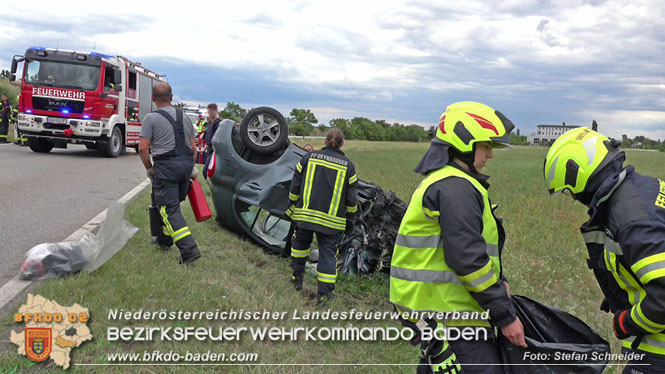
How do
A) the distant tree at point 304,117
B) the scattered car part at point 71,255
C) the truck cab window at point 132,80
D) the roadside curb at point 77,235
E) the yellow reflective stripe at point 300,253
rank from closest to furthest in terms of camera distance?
the roadside curb at point 77,235 < the scattered car part at point 71,255 < the yellow reflective stripe at point 300,253 < the truck cab window at point 132,80 < the distant tree at point 304,117

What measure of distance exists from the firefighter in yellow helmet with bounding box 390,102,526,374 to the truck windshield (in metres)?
15.4

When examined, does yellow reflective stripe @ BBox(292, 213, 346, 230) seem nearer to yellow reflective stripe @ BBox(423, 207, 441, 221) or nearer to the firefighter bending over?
the firefighter bending over

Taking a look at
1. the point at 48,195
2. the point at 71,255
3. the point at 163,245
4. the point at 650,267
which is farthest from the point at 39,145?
the point at 650,267

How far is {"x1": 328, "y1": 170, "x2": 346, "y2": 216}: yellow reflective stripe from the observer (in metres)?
4.69

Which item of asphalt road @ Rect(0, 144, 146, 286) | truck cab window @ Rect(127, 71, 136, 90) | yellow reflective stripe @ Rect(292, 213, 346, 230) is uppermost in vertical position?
truck cab window @ Rect(127, 71, 136, 90)

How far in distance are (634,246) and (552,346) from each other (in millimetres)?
512

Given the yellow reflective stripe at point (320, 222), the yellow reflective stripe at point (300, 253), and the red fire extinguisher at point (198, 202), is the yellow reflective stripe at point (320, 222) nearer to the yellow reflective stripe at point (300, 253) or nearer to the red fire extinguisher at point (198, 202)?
the yellow reflective stripe at point (300, 253)

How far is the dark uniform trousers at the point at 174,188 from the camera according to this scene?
16.8 ft

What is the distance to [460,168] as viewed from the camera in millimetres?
2266

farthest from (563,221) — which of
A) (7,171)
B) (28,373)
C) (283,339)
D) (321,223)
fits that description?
(7,171)

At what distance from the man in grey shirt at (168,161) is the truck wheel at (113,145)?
1273 centimetres

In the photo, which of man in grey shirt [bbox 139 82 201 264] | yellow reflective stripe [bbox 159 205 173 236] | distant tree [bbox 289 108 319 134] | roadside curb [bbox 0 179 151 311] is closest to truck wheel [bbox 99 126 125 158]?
roadside curb [bbox 0 179 151 311]

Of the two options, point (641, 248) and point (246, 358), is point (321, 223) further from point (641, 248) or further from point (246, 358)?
point (641, 248)

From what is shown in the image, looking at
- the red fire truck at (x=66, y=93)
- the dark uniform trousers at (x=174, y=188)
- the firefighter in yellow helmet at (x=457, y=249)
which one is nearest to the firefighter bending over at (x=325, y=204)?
the dark uniform trousers at (x=174, y=188)
